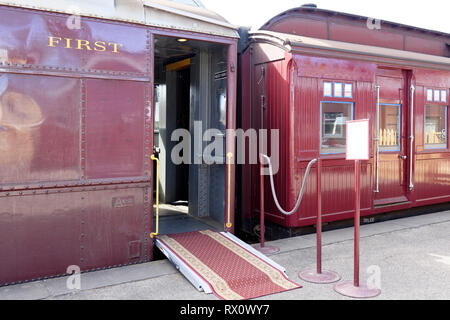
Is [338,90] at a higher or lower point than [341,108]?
higher

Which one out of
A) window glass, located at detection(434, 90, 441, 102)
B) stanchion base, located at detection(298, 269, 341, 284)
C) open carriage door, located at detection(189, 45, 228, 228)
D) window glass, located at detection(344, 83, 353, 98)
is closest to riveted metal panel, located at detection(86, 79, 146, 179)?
open carriage door, located at detection(189, 45, 228, 228)

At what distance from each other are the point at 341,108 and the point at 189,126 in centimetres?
242

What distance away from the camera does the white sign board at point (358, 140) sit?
3760 millimetres

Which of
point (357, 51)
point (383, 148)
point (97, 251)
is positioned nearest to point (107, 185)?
point (97, 251)

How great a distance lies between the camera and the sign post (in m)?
3.77

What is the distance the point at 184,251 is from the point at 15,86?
243 centimetres

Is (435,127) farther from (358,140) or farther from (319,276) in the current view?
(319,276)

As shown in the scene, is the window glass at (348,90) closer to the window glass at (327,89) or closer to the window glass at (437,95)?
the window glass at (327,89)

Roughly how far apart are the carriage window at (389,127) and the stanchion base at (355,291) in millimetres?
3424

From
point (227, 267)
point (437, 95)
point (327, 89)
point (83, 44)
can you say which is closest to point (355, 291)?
point (227, 267)

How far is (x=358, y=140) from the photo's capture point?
3.86 meters

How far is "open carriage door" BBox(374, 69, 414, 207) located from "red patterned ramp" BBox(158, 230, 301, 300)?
3.16m

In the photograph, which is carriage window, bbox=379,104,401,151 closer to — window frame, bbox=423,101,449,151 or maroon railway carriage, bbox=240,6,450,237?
maroon railway carriage, bbox=240,6,450,237
